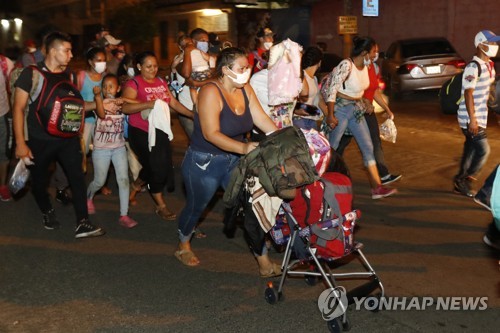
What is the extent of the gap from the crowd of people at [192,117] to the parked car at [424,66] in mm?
9338

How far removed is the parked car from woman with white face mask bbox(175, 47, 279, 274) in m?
12.7

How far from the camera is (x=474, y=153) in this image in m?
7.43

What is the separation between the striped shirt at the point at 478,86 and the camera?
6930 mm

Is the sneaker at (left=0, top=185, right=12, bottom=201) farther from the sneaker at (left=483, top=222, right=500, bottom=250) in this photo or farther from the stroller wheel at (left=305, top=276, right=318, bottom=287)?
the sneaker at (left=483, top=222, right=500, bottom=250)

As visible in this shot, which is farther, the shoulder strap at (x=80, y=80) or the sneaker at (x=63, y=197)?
the sneaker at (x=63, y=197)

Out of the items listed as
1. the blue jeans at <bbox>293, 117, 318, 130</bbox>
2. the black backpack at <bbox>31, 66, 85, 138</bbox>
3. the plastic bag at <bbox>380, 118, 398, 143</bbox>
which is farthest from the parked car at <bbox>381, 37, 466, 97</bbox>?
the black backpack at <bbox>31, 66, 85, 138</bbox>

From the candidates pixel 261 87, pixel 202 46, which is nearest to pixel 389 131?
pixel 261 87

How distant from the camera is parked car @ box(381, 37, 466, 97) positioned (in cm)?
1673

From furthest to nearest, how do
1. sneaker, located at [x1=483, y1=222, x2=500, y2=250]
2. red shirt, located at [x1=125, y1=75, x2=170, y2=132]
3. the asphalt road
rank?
red shirt, located at [x1=125, y1=75, x2=170, y2=132] < the asphalt road < sneaker, located at [x1=483, y1=222, x2=500, y2=250]

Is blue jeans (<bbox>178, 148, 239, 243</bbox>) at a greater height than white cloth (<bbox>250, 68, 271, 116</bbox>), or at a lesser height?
lesser

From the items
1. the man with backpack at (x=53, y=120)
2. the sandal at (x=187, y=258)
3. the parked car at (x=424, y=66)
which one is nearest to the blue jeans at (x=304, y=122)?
the sandal at (x=187, y=258)

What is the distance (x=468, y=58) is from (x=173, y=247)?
718 inches

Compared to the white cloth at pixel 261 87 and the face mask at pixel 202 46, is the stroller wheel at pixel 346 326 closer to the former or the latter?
the white cloth at pixel 261 87

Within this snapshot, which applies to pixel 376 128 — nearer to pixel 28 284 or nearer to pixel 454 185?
pixel 454 185
